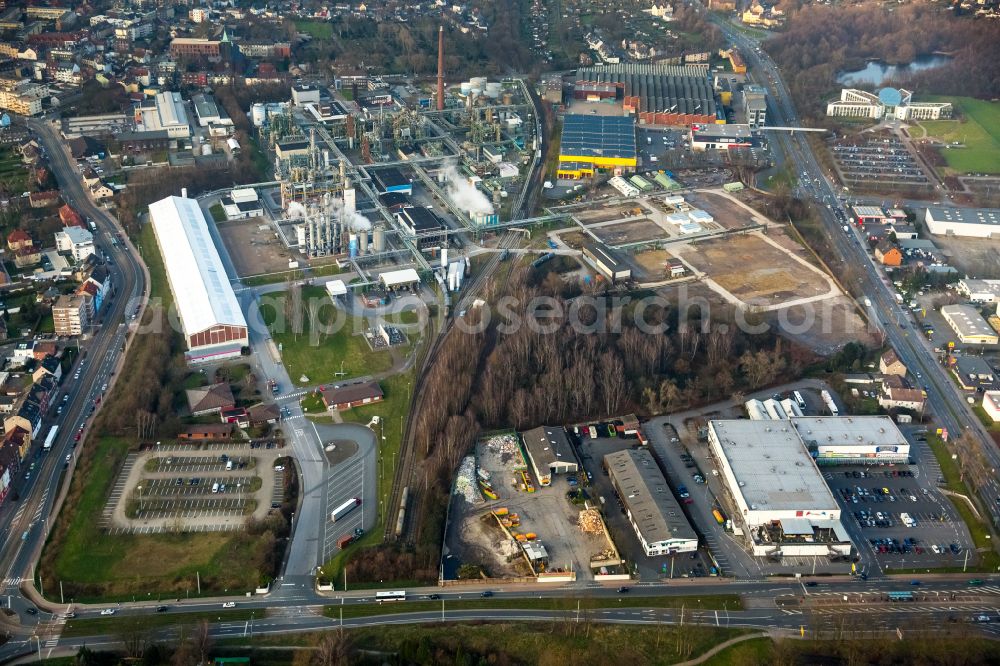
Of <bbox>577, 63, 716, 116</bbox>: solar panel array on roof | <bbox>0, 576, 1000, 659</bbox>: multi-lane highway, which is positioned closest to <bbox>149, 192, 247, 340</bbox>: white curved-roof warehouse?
<bbox>0, 576, 1000, 659</bbox>: multi-lane highway

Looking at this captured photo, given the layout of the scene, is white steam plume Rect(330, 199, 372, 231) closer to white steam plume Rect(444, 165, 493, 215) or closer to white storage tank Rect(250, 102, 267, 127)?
white steam plume Rect(444, 165, 493, 215)

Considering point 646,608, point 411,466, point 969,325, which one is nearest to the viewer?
point 646,608

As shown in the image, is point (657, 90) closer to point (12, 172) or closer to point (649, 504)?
point (12, 172)

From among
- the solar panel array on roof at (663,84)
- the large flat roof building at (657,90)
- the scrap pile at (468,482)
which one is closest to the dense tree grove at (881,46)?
→ the solar panel array on roof at (663,84)

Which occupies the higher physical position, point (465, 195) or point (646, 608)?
point (646, 608)


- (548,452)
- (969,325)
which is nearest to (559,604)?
(548,452)
